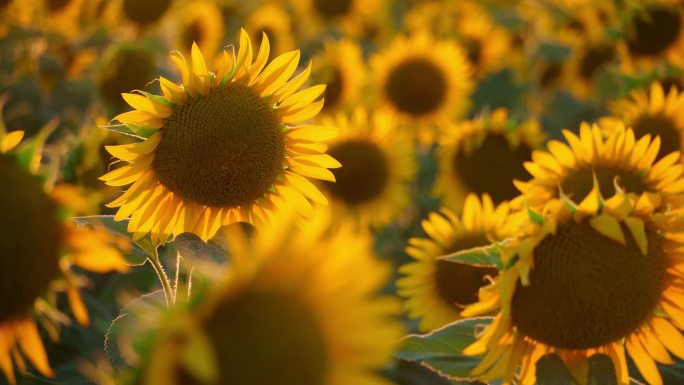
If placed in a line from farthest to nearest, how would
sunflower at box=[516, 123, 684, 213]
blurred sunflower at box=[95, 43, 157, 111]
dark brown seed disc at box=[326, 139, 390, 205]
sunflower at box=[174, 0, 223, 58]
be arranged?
sunflower at box=[174, 0, 223, 58], blurred sunflower at box=[95, 43, 157, 111], dark brown seed disc at box=[326, 139, 390, 205], sunflower at box=[516, 123, 684, 213]

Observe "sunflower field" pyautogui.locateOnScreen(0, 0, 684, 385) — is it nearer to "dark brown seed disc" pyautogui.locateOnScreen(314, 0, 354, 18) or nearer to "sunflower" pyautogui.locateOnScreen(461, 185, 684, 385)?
"sunflower" pyautogui.locateOnScreen(461, 185, 684, 385)

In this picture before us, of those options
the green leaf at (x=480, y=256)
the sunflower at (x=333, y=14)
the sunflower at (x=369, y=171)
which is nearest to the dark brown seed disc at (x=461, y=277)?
the green leaf at (x=480, y=256)

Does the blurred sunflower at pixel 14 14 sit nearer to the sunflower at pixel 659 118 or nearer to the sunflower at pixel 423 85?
the sunflower at pixel 423 85

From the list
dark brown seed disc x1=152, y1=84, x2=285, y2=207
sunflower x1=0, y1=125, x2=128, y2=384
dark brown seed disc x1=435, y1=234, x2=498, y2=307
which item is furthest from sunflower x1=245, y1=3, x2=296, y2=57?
sunflower x1=0, y1=125, x2=128, y2=384

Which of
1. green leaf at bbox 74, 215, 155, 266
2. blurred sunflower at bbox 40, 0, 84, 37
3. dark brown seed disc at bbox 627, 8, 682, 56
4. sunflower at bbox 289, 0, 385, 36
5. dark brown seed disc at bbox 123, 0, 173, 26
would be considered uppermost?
sunflower at bbox 289, 0, 385, 36

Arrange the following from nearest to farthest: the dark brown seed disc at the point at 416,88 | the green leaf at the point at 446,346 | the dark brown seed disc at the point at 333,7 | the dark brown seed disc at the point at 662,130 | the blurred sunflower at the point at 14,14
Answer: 1. the green leaf at the point at 446,346
2. the dark brown seed disc at the point at 662,130
3. the blurred sunflower at the point at 14,14
4. the dark brown seed disc at the point at 416,88
5. the dark brown seed disc at the point at 333,7

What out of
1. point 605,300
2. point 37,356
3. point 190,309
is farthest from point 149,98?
point 605,300
